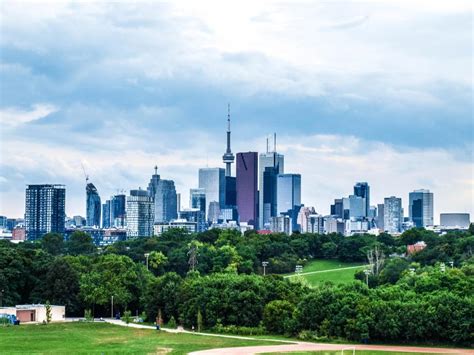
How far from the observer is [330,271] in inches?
5000

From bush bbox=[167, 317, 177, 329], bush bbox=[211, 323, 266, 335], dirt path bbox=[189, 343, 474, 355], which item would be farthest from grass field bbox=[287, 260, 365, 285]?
dirt path bbox=[189, 343, 474, 355]

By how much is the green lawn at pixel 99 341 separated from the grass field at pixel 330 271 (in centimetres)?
4517

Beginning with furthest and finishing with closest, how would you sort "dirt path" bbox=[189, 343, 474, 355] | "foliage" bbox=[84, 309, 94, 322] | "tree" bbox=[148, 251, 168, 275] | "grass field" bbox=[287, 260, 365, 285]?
"tree" bbox=[148, 251, 168, 275]
"grass field" bbox=[287, 260, 365, 285]
"foliage" bbox=[84, 309, 94, 322]
"dirt path" bbox=[189, 343, 474, 355]

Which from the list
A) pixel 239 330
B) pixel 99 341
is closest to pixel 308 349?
pixel 239 330

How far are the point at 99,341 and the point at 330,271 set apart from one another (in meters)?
67.7

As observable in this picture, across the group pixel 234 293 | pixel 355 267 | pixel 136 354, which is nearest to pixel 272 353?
pixel 136 354

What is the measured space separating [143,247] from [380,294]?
74406mm

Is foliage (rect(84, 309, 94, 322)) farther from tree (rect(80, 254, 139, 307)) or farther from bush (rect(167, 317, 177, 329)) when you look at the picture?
bush (rect(167, 317, 177, 329))

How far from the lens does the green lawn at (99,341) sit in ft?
193

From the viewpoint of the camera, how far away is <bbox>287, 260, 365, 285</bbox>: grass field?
11617 centimetres

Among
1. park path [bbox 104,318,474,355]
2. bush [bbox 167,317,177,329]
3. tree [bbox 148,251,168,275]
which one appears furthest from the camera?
tree [bbox 148,251,168,275]

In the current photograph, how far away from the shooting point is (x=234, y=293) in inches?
2879

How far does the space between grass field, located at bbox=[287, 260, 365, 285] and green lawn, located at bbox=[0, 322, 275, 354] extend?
148 feet

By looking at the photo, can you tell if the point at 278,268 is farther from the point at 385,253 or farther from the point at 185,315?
the point at 185,315
